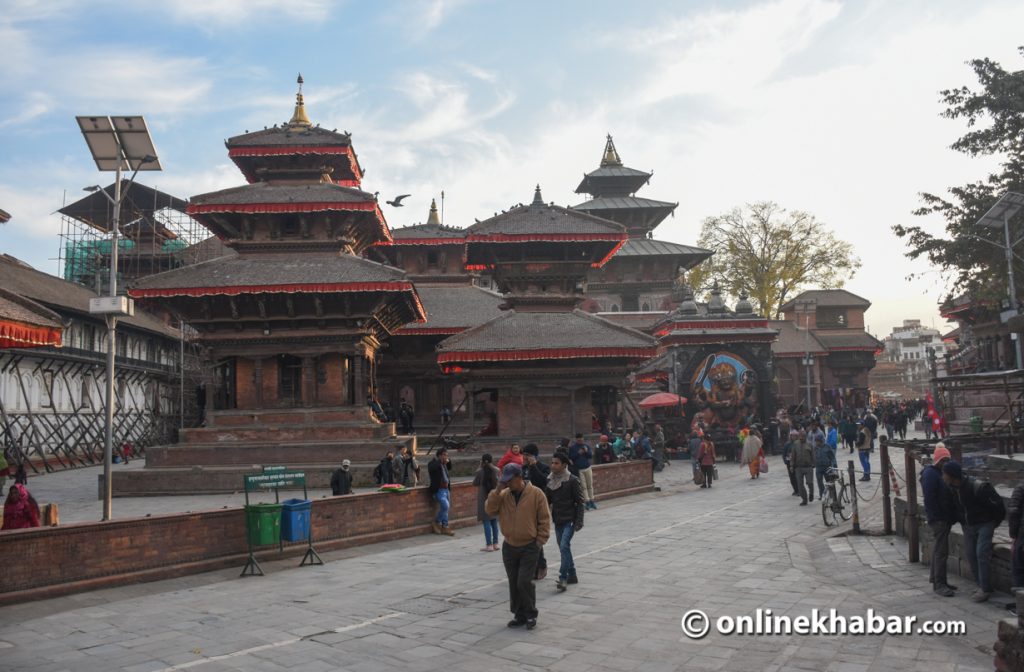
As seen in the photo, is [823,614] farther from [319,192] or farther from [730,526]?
[319,192]

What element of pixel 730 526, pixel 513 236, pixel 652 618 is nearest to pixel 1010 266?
pixel 730 526

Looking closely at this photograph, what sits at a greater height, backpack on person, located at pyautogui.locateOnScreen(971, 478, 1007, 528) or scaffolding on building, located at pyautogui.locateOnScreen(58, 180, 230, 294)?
scaffolding on building, located at pyautogui.locateOnScreen(58, 180, 230, 294)

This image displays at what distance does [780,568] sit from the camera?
11.1 metres

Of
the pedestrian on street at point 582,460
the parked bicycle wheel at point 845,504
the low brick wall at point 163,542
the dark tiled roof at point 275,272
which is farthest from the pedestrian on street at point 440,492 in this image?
the dark tiled roof at point 275,272

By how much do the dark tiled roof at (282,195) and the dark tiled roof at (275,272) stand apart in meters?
1.95

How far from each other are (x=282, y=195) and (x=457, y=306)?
34.8 feet

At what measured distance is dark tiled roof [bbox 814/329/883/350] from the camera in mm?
58500

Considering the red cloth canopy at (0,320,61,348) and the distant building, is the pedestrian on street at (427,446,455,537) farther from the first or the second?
the distant building

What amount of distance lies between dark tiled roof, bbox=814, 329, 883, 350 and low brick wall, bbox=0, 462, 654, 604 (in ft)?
165

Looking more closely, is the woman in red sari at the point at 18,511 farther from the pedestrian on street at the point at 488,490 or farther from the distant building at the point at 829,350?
the distant building at the point at 829,350

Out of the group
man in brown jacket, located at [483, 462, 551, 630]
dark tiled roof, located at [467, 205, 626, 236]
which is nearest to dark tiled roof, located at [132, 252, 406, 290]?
dark tiled roof, located at [467, 205, 626, 236]

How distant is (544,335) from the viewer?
87.1 ft

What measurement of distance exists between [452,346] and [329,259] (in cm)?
570

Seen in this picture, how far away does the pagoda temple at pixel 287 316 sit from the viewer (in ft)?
81.2
